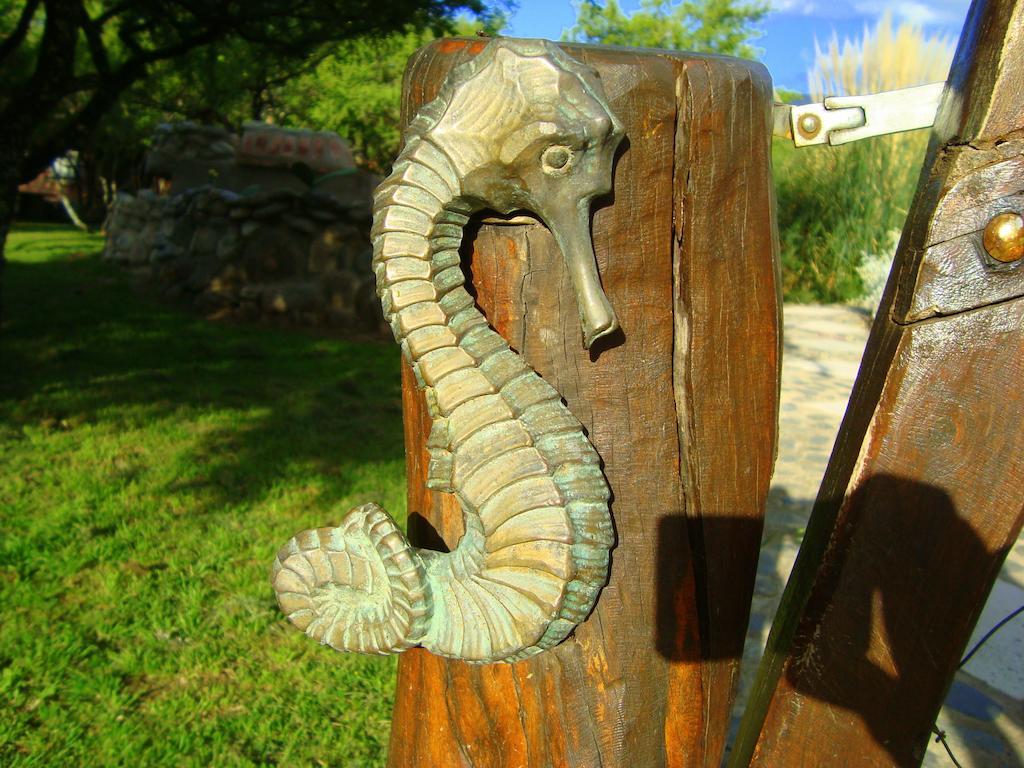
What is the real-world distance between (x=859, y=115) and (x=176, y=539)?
9.78 ft

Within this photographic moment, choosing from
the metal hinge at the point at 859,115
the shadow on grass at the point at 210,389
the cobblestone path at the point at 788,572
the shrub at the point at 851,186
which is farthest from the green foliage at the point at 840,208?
the metal hinge at the point at 859,115

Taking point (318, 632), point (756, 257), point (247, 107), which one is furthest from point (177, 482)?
point (247, 107)

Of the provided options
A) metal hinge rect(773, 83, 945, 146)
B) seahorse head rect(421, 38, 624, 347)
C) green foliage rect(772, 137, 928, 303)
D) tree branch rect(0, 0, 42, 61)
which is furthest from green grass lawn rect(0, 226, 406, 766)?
green foliage rect(772, 137, 928, 303)

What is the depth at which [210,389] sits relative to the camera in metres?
5.36

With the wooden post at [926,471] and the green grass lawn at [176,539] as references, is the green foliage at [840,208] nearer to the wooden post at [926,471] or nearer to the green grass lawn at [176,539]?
the green grass lawn at [176,539]

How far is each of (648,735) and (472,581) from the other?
11.8 inches

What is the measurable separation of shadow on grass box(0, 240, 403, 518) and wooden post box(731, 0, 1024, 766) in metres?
3.04

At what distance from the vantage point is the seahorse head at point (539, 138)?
856 mm

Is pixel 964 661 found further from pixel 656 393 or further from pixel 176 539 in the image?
pixel 176 539

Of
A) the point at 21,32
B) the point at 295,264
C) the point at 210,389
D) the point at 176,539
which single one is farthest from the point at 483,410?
the point at 295,264

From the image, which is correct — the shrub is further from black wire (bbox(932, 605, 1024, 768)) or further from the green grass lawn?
black wire (bbox(932, 605, 1024, 768))

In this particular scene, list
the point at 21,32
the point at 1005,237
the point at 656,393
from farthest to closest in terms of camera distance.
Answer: the point at 21,32, the point at 656,393, the point at 1005,237

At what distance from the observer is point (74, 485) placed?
146 inches

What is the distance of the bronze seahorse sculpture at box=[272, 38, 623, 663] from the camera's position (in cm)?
87
